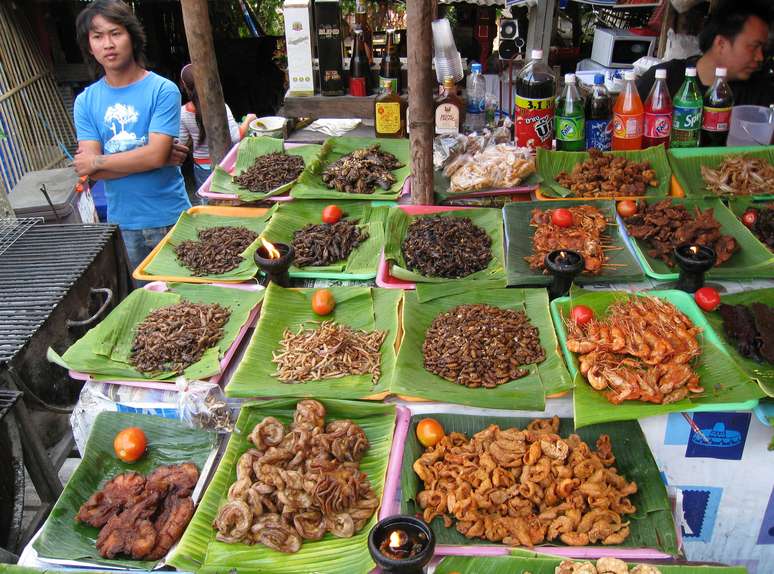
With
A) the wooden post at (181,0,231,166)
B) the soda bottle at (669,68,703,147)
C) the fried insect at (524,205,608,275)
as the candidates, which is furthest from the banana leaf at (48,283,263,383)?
the soda bottle at (669,68,703,147)

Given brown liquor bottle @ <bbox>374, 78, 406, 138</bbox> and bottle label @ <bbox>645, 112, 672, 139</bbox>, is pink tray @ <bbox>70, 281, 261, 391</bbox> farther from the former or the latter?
bottle label @ <bbox>645, 112, 672, 139</bbox>

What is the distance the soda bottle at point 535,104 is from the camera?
4.62 metres

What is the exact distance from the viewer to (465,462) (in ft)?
8.41

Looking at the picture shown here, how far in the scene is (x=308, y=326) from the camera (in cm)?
343

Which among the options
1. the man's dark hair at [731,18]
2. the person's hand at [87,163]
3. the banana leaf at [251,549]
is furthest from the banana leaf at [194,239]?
the man's dark hair at [731,18]

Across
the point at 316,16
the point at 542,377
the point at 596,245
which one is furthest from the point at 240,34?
the point at 542,377

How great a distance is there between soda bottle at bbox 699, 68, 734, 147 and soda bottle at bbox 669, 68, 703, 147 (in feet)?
0.35

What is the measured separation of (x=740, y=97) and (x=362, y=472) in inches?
205

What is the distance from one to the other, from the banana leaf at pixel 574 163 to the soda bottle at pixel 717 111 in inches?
20.5

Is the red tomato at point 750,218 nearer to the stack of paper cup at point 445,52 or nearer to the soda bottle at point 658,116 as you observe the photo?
the soda bottle at point 658,116

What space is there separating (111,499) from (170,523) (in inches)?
12.9

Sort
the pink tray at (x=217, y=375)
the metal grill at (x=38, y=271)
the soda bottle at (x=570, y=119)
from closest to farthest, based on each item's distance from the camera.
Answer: the pink tray at (x=217, y=375), the metal grill at (x=38, y=271), the soda bottle at (x=570, y=119)

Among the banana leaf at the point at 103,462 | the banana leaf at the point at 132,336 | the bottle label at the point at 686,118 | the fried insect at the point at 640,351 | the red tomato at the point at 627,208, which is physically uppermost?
the bottle label at the point at 686,118

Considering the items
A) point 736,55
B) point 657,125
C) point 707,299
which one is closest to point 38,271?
point 707,299
